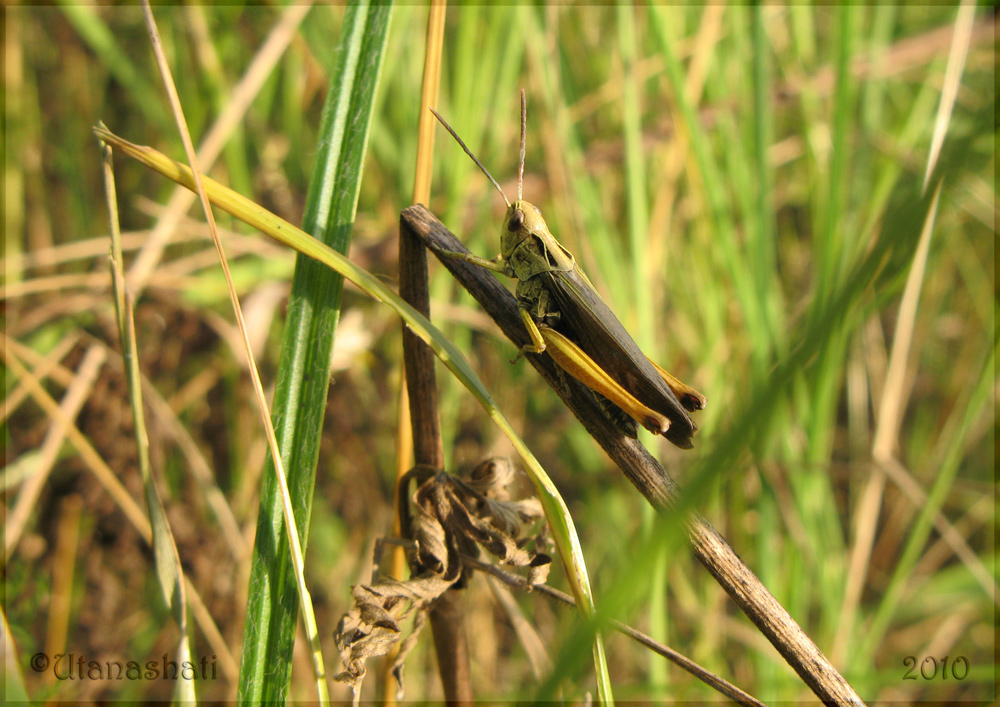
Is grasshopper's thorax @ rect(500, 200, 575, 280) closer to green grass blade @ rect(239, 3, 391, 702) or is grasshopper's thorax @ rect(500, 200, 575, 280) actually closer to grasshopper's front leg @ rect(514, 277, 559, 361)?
grasshopper's front leg @ rect(514, 277, 559, 361)

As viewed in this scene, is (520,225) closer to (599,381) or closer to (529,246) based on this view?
(529,246)

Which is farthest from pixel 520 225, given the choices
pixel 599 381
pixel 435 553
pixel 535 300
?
pixel 435 553

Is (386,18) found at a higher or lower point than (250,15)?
lower

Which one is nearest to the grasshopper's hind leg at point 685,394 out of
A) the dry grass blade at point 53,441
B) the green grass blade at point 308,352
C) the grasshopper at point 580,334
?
the grasshopper at point 580,334

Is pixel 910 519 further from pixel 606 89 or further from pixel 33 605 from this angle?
pixel 33 605

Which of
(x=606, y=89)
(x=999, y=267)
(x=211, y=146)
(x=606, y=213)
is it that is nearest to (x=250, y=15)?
(x=211, y=146)

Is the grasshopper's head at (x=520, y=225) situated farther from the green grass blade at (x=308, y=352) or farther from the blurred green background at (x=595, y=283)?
the green grass blade at (x=308, y=352)
